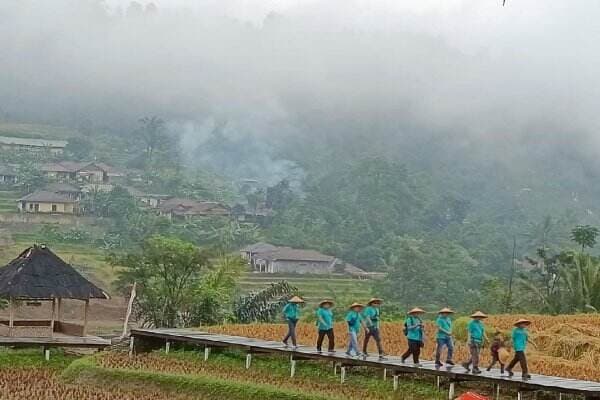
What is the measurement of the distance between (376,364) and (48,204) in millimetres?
59107

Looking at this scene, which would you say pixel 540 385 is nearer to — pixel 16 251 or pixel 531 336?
pixel 531 336

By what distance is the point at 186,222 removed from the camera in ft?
224

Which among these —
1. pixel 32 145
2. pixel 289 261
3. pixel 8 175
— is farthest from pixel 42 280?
pixel 32 145

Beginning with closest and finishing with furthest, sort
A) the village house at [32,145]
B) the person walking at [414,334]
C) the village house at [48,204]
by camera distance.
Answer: the person walking at [414,334], the village house at [48,204], the village house at [32,145]

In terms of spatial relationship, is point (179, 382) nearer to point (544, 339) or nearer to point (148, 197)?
point (544, 339)

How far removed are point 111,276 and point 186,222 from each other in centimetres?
1432

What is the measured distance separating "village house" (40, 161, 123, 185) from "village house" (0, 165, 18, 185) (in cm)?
229

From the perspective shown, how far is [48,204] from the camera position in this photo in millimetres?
72562

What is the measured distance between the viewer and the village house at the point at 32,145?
98.4 meters

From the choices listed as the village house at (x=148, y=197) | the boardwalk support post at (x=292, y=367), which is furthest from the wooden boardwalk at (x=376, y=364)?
the village house at (x=148, y=197)

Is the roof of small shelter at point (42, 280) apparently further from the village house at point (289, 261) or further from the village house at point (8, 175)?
the village house at point (8, 175)

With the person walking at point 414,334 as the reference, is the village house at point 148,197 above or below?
above

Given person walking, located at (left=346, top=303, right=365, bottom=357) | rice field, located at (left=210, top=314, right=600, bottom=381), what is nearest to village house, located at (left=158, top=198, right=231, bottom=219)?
rice field, located at (left=210, top=314, right=600, bottom=381)

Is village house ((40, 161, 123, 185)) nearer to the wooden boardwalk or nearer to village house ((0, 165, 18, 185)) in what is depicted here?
village house ((0, 165, 18, 185))
